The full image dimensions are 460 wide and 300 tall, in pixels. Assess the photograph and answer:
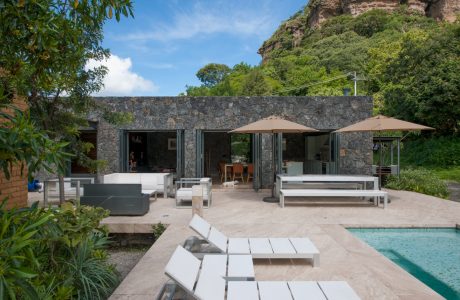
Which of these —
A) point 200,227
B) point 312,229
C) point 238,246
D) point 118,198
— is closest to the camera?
point 200,227

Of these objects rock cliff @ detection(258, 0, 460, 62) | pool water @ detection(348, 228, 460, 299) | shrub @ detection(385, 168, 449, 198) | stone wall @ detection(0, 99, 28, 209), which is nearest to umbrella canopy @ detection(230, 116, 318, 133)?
pool water @ detection(348, 228, 460, 299)

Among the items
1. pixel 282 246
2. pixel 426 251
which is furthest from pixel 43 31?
pixel 426 251

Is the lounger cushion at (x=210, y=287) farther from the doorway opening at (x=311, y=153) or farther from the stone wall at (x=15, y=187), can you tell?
the doorway opening at (x=311, y=153)

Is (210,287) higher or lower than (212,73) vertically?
lower

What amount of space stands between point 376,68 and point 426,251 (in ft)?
92.3

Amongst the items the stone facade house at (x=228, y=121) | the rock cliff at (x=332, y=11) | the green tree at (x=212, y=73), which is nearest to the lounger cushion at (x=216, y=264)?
the stone facade house at (x=228, y=121)

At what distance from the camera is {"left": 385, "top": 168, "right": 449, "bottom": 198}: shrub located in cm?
1170

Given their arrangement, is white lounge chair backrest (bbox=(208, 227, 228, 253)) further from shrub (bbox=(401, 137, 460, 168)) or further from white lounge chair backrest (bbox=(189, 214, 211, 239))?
shrub (bbox=(401, 137, 460, 168))

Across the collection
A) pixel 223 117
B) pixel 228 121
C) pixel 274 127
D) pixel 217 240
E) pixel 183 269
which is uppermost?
pixel 223 117

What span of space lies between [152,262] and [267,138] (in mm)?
8208

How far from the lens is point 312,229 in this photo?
20.6 feet

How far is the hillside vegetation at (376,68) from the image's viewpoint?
21.1 m

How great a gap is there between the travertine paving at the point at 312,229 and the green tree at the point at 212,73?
4647cm

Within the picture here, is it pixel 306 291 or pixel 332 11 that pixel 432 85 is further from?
pixel 332 11
